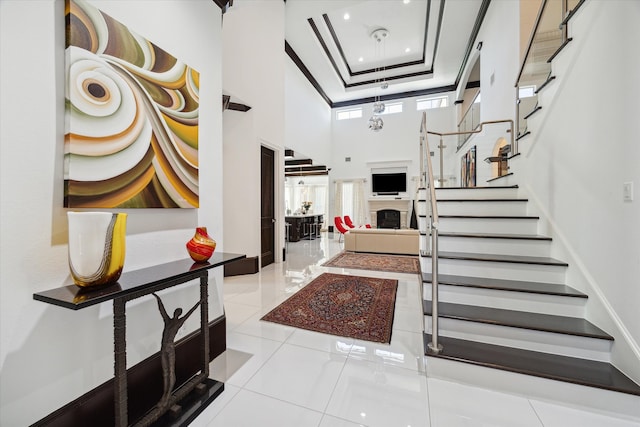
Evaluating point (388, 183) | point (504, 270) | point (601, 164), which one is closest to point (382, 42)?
point (388, 183)

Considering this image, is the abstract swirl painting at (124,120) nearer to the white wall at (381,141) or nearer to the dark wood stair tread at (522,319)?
the dark wood stair tread at (522,319)

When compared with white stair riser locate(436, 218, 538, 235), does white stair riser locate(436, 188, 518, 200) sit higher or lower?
higher

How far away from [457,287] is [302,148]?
702 cm

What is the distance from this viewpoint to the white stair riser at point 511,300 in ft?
6.70

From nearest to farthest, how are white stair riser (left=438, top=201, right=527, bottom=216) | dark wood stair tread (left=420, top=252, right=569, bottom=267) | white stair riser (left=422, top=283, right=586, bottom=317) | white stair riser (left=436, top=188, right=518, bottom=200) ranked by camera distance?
white stair riser (left=422, top=283, right=586, bottom=317) → dark wood stair tread (left=420, top=252, right=569, bottom=267) → white stair riser (left=438, top=201, right=527, bottom=216) → white stair riser (left=436, top=188, right=518, bottom=200)

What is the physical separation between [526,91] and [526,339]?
3278mm

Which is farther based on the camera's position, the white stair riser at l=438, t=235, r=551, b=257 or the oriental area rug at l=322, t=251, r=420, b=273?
the oriental area rug at l=322, t=251, r=420, b=273

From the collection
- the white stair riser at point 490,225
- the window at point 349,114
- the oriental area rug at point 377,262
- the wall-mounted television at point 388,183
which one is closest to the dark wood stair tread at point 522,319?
the white stair riser at point 490,225

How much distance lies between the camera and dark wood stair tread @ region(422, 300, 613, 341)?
1.82 meters

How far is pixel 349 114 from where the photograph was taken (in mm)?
11469

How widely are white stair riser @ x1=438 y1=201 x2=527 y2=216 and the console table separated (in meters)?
2.87

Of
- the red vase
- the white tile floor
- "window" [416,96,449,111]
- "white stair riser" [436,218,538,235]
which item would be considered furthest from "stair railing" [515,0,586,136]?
"window" [416,96,449,111]

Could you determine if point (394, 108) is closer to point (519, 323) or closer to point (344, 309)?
point (344, 309)

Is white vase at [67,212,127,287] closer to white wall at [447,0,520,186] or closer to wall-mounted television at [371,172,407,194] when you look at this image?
white wall at [447,0,520,186]
